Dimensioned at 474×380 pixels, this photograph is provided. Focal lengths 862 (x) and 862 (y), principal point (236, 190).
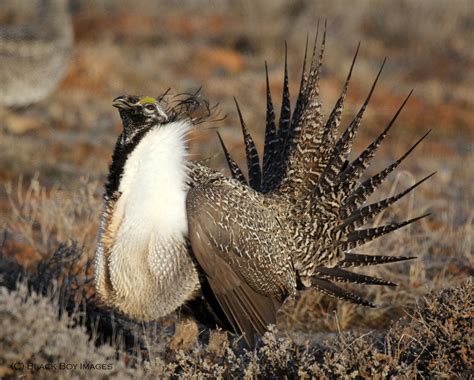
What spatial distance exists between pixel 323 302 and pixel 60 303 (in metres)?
1.40

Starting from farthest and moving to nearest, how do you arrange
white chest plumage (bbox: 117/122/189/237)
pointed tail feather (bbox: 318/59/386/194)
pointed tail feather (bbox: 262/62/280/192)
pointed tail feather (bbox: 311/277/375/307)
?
1. pointed tail feather (bbox: 262/62/280/192)
2. pointed tail feather (bbox: 318/59/386/194)
3. pointed tail feather (bbox: 311/277/375/307)
4. white chest plumage (bbox: 117/122/189/237)

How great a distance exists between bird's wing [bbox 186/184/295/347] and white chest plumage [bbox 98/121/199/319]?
0.07 metres

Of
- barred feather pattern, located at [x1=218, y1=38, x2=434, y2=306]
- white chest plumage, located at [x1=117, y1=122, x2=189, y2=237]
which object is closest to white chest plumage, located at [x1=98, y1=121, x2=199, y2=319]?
white chest plumage, located at [x1=117, y1=122, x2=189, y2=237]

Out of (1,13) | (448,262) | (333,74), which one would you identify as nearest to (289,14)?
(333,74)

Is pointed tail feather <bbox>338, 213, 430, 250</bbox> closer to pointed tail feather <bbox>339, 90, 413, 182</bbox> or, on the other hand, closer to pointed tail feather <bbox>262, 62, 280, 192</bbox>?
pointed tail feather <bbox>339, 90, 413, 182</bbox>

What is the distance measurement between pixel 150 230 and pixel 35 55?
18.2ft

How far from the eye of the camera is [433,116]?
10.7 metres

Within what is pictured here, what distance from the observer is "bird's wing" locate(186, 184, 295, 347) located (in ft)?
10.3

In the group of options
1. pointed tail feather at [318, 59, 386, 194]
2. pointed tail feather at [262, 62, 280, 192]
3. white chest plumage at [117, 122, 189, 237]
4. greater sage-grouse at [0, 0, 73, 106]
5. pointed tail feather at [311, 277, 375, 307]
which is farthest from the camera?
greater sage-grouse at [0, 0, 73, 106]

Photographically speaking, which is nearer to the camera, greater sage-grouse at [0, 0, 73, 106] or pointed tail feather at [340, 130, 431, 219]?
pointed tail feather at [340, 130, 431, 219]

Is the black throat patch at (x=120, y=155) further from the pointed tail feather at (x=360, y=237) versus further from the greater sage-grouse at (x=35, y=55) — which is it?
the greater sage-grouse at (x=35, y=55)

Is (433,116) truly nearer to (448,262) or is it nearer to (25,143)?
(25,143)

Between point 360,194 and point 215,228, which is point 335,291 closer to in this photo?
point 360,194

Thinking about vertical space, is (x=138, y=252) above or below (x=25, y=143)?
above
